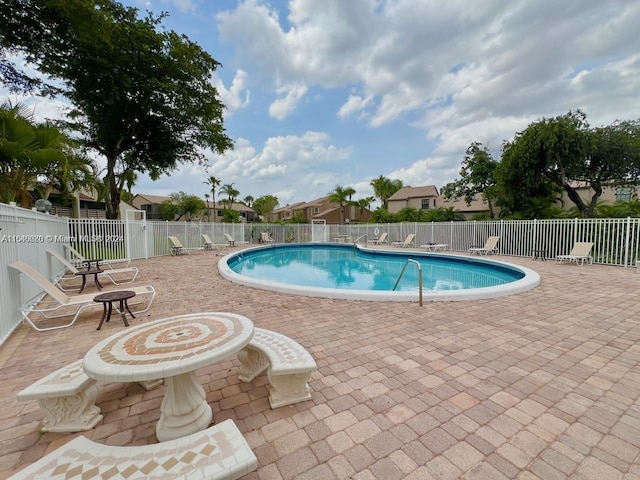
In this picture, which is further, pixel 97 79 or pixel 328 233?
pixel 328 233

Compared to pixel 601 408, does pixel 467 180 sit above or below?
above

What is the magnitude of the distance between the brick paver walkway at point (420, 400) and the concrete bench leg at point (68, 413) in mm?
68

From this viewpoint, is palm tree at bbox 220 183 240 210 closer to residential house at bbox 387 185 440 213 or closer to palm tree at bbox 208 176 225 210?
palm tree at bbox 208 176 225 210

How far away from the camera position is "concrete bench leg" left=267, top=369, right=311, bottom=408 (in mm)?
2146

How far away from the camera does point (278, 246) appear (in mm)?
18844

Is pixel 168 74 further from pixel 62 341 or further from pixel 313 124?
pixel 62 341

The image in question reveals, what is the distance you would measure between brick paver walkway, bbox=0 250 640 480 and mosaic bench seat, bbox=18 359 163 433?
8cm

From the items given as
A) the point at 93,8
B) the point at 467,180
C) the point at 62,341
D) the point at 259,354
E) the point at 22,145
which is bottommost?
the point at 62,341

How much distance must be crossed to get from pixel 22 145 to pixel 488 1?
1179 centimetres

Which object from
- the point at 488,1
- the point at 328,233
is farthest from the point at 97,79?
the point at 328,233

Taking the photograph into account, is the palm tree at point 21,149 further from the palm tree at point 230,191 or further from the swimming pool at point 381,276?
the palm tree at point 230,191

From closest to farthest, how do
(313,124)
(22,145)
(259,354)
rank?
(259,354) → (22,145) → (313,124)

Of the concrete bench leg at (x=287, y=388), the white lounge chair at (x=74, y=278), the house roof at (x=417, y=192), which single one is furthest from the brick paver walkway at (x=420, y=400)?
the house roof at (x=417, y=192)

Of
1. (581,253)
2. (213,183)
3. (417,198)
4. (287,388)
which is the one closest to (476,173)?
(417,198)
